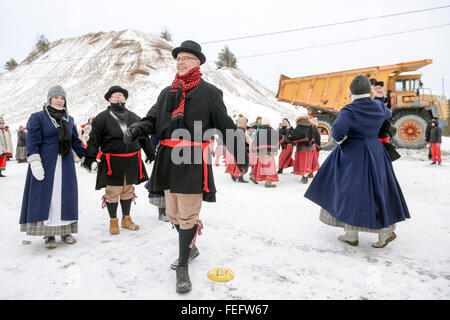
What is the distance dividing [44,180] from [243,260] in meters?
2.34

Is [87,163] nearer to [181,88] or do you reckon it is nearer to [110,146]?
[110,146]

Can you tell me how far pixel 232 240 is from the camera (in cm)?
329

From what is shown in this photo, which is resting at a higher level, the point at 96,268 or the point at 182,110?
the point at 182,110

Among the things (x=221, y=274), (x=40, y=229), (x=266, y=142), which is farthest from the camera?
(x=266, y=142)

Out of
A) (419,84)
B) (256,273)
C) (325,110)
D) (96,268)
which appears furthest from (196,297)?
(419,84)

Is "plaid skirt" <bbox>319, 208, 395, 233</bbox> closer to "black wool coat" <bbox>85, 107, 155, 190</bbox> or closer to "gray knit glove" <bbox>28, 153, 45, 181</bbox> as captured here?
"black wool coat" <bbox>85, 107, 155, 190</bbox>

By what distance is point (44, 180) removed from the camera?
3031 millimetres

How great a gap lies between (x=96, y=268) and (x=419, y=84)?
15.7m

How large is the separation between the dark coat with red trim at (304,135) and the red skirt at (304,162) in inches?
5.4

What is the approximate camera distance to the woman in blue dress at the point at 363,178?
2865mm

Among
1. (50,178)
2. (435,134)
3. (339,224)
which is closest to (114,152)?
(50,178)

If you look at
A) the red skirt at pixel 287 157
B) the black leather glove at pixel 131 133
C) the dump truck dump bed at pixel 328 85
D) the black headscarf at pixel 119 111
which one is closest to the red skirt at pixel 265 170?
the red skirt at pixel 287 157

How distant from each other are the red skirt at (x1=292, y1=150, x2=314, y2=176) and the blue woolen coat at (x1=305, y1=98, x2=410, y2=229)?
14.2 feet
